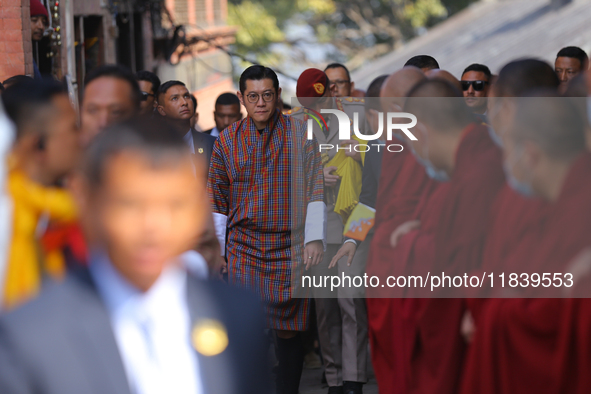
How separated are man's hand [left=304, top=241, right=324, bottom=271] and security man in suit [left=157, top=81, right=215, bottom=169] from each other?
3.94 feet

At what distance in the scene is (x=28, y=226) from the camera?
196cm

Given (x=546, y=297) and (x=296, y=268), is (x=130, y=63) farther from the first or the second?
(x=546, y=297)

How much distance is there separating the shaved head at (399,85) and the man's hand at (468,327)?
31.7 inches

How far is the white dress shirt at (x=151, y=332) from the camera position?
1.40 metres

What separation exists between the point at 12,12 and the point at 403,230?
15.4 feet

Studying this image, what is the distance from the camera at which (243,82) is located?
4.27 metres

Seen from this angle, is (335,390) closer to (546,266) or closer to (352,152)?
(352,152)

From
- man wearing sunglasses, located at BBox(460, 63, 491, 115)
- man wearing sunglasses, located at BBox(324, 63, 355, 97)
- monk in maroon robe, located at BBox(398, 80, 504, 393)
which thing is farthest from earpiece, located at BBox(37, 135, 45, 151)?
man wearing sunglasses, located at BBox(324, 63, 355, 97)

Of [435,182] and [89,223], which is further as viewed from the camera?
[435,182]

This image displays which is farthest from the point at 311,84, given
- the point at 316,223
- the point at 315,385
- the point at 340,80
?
the point at 315,385

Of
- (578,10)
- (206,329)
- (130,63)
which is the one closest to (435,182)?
(206,329)

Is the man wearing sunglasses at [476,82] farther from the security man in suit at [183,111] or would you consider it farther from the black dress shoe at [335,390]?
the black dress shoe at [335,390]

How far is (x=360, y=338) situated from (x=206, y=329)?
324 cm

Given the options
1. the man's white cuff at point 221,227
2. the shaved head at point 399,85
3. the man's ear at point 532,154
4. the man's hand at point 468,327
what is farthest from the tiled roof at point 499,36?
the man's ear at point 532,154
